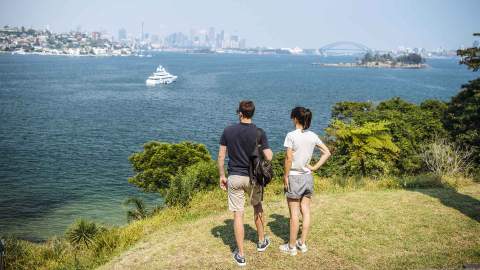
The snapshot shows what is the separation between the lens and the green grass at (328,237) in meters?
6.47

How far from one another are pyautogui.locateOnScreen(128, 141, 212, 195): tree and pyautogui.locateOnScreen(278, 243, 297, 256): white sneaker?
14.6 m

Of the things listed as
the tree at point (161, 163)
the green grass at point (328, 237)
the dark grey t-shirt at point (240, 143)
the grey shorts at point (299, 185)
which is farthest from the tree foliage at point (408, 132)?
the dark grey t-shirt at point (240, 143)

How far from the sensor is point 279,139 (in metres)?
42.1

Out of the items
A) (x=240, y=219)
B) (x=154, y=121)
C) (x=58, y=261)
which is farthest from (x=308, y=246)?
(x=154, y=121)

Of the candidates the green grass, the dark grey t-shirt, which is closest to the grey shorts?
the dark grey t-shirt

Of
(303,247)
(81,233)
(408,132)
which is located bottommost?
(81,233)

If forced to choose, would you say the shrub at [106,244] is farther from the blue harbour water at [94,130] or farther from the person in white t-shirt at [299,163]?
the blue harbour water at [94,130]

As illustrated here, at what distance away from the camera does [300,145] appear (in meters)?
6.05

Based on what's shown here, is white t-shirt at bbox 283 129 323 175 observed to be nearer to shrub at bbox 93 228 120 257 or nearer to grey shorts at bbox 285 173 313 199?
grey shorts at bbox 285 173 313 199

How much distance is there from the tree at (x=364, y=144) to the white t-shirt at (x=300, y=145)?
31.4 ft

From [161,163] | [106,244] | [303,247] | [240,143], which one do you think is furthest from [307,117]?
[161,163]

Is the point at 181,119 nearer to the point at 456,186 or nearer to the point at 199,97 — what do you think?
the point at 199,97

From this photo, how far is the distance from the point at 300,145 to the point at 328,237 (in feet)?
6.86

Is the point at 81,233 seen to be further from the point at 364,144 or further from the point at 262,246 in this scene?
the point at 364,144
